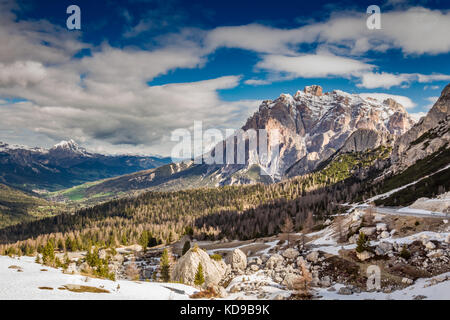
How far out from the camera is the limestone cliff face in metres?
160

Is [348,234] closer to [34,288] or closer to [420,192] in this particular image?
[420,192]

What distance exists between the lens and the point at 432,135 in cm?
17488

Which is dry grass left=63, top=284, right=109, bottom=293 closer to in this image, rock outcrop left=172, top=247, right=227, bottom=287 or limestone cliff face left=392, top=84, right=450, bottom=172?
rock outcrop left=172, top=247, right=227, bottom=287

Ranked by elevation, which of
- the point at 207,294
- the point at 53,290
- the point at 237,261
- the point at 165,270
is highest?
the point at 53,290

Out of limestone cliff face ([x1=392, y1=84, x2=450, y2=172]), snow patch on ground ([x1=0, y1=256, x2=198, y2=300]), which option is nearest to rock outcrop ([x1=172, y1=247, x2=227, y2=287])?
snow patch on ground ([x1=0, y1=256, x2=198, y2=300])

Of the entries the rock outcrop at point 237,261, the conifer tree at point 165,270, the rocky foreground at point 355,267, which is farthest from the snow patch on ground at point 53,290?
the rock outcrop at point 237,261

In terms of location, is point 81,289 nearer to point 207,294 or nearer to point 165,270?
point 207,294

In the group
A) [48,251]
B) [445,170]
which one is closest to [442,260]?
[445,170]

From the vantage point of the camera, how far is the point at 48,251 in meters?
84.8

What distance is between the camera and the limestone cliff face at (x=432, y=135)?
160 m

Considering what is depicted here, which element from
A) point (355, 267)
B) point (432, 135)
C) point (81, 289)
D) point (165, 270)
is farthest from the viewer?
point (432, 135)

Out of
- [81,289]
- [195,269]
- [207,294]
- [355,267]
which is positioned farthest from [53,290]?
[195,269]

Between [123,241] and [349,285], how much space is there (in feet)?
535

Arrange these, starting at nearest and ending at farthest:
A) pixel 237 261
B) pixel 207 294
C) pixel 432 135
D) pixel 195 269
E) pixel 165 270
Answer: pixel 207 294, pixel 195 269, pixel 165 270, pixel 237 261, pixel 432 135
